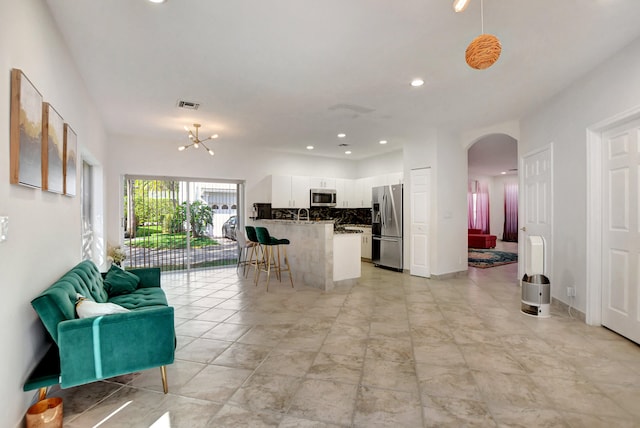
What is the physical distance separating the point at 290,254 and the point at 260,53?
370 cm

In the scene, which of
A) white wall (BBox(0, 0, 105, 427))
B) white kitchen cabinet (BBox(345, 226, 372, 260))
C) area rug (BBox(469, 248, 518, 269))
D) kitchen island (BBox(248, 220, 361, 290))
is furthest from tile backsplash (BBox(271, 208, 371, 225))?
white wall (BBox(0, 0, 105, 427))

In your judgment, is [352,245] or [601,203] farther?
[352,245]

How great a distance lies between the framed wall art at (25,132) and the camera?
5.60ft

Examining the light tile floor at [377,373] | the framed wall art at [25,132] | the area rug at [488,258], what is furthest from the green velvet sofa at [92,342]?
the area rug at [488,258]

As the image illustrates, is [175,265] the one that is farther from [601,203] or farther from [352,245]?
[601,203]

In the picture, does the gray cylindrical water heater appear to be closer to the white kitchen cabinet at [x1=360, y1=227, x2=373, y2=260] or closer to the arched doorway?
the white kitchen cabinet at [x1=360, y1=227, x2=373, y2=260]

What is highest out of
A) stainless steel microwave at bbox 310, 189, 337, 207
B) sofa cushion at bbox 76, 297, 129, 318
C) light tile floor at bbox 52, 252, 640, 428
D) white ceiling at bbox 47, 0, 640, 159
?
white ceiling at bbox 47, 0, 640, 159

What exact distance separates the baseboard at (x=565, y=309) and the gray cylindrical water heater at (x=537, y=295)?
8.9 inches

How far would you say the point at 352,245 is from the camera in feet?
18.2

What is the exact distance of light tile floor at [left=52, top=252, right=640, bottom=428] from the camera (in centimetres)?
196

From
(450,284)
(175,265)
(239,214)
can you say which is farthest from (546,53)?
(175,265)

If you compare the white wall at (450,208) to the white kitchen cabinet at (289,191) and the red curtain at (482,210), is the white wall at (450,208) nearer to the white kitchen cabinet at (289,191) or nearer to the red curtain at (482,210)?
the white kitchen cabinet at (289,191)

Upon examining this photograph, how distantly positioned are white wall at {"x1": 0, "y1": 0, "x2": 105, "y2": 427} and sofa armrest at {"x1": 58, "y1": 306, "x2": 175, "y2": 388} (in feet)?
0.72

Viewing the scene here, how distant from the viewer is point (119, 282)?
330 cm
